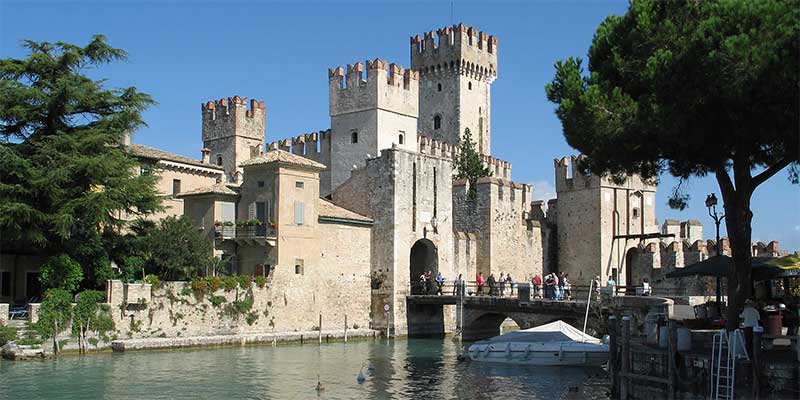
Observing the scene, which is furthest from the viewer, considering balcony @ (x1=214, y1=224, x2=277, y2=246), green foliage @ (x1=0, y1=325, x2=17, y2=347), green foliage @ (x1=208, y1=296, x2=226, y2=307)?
balcony @ (x1=214, y1=224, x2=277, y2=246)

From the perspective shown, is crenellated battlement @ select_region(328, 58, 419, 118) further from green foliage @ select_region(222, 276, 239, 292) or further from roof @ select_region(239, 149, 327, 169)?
green foliage @ select_region(222, 276, 239, 292)

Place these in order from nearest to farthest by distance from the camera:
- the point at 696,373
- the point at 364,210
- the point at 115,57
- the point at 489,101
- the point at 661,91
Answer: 1. the point at 696,373
2. the point at 661,91
3. the point at 115,57
4. the point at 364,210
5. the point at 489,101

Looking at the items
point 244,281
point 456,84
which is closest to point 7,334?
point 244,281

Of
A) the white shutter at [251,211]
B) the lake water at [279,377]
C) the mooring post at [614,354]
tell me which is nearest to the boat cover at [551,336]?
the lake water at [279,377]

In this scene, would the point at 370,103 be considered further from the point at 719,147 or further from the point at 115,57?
the point at 719,147

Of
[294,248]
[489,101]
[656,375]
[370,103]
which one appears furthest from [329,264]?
[489,101]

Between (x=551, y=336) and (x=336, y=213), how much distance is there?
1231 centimetres

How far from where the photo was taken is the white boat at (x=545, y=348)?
27094 millimetres

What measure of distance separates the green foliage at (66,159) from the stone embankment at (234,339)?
2880 millimetres

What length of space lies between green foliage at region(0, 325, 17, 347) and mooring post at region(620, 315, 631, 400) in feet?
57.5

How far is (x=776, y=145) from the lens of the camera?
18297 millimetres

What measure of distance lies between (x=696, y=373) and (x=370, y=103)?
93.9ft

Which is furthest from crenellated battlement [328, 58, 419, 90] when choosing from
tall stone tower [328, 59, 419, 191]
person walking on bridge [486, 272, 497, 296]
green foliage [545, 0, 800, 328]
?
green foliage [545, 0, 800, 328]

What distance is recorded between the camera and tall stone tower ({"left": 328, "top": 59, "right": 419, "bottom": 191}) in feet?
Result: 142
